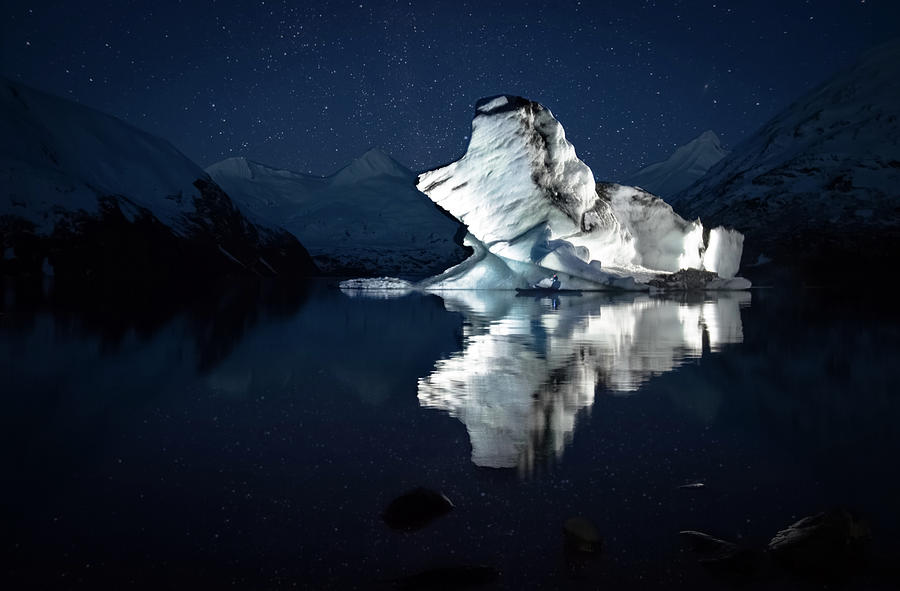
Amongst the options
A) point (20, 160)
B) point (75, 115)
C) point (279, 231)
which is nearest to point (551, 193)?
point (20, 160)

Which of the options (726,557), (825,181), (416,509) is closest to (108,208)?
(416,509)

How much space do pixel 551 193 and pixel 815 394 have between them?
1322 inches

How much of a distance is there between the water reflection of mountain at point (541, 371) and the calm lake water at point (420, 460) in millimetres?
55

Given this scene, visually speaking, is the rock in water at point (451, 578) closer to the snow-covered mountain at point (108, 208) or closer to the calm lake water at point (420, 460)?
the calm lake water at point (420, 460)

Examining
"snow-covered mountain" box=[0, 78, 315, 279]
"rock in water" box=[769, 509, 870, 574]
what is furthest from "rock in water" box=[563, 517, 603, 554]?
"snow-covered mountain" box=[0, 78, 315, 279]

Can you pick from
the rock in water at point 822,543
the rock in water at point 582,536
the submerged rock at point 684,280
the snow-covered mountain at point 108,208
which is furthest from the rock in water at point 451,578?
the snow-covered mountain at point 108,208

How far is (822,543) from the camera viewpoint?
3574mm

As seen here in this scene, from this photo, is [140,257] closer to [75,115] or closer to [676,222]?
[75,115]

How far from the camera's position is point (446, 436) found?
596 cm

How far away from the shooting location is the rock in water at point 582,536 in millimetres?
3623

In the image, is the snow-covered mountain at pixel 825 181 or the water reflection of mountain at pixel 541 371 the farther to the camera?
the snow-covered mountain at pixel 825 181

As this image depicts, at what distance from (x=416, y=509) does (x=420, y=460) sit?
3.69ft

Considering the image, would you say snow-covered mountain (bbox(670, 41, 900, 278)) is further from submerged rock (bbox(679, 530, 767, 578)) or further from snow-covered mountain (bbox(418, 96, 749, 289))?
submerged rock (bbox(679, 530, 767, 578))

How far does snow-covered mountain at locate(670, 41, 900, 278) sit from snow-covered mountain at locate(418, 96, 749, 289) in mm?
75797
